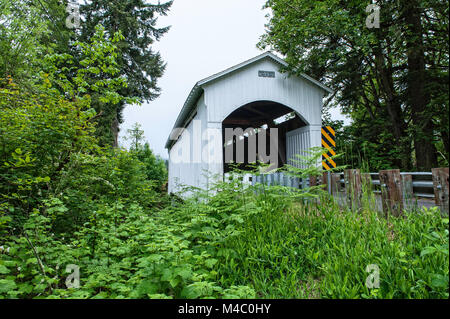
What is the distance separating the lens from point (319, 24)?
6031 mm

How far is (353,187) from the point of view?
10.2ft

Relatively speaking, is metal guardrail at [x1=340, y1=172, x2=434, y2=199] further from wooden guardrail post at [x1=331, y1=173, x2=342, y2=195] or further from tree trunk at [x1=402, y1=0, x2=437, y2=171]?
wooden guardrail post at [x1=331, y1=173, x2=342, y2=195]

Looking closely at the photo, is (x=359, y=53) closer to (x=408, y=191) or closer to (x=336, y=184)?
(x=336, y=184)

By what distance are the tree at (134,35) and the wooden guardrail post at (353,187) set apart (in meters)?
12.4

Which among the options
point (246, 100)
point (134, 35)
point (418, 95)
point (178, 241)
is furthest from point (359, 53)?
point (134, 35)

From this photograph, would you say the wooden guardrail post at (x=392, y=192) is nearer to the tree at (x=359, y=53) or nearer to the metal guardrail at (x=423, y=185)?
the metal guardrail at (x=423, y=185)

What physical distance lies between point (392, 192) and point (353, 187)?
487 mm

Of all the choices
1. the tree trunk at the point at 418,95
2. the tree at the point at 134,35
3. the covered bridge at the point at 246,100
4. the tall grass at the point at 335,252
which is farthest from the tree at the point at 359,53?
the tree at the point at 134,35

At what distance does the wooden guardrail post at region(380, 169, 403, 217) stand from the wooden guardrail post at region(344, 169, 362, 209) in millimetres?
284

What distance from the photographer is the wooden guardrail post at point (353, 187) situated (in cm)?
304

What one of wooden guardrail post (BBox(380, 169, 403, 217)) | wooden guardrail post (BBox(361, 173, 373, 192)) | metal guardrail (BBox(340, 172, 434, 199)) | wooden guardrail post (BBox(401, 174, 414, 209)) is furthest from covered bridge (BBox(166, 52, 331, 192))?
metal guardrail (BBox(340, 172, 434, 199))

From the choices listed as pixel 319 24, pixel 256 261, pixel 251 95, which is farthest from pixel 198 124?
pixel 256 261

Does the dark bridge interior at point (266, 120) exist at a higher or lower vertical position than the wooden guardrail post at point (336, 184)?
higher

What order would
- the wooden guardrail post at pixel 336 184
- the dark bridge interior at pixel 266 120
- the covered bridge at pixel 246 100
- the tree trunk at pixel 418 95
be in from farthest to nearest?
the dark bridge interior at pixel 266 120 → the covered bridge at pixel 246 100 → the wooden guardrail post at pixel 336 184 → the tree trunk at pixel 418 95
